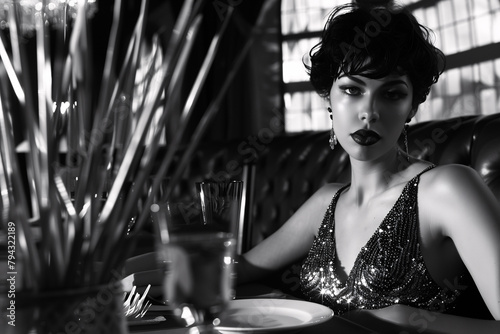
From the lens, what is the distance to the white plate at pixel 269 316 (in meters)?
0.80

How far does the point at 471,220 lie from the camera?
124cm

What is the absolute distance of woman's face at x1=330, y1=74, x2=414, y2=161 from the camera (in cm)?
141

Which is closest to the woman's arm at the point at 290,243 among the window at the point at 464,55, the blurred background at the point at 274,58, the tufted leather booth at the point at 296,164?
the tufted leather booth at the point at 296,164

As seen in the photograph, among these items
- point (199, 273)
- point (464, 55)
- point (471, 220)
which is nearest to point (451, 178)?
point (471, 220)

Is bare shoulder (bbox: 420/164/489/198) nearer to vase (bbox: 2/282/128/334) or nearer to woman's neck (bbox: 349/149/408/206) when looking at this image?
woman's neck (bbox: 349/149/408/206)

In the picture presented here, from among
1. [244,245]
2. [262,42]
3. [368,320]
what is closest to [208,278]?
[368,320]

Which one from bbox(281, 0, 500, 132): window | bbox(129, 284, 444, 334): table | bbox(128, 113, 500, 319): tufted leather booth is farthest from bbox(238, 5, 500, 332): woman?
bbox(281, 0, 500, 132): window

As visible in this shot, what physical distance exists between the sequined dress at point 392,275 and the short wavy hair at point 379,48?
0.28 meters

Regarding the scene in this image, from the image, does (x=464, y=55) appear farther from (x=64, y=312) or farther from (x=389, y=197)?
(x=64, y=312)

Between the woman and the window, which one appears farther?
the window

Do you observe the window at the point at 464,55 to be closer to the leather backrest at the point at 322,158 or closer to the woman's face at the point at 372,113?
the leather backrest at the point at 322,158

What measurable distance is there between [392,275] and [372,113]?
0.40m

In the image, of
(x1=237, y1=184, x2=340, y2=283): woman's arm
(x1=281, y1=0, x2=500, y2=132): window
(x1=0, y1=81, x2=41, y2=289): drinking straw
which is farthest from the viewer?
(x1=281, y1=0, x2=500, y2=132): window

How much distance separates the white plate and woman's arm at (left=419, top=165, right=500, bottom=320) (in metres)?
0.45
